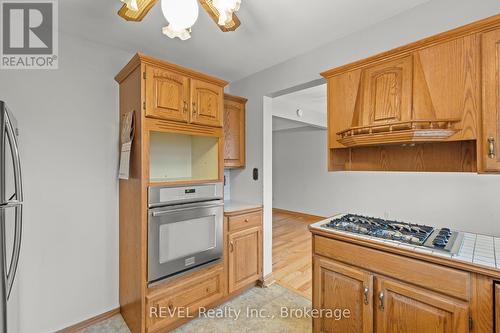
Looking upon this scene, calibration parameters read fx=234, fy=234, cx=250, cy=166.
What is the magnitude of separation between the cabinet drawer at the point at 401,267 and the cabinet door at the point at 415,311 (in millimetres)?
48

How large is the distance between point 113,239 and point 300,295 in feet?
6.41

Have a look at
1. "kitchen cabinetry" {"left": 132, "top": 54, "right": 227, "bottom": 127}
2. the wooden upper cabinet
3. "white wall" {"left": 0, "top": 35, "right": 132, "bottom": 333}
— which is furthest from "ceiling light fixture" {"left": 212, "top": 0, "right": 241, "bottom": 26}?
"white wall" {"left": 0, "top": 35, "right": 132, "bottom": 333}

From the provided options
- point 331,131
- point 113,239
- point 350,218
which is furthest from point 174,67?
point 350,218

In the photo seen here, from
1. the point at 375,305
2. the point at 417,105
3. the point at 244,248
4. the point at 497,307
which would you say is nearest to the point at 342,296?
the point at 375,305

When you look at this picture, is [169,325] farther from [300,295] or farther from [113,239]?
[300,295]

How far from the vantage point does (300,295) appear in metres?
2.48

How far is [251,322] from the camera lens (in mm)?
2064

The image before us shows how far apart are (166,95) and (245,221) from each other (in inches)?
57.4

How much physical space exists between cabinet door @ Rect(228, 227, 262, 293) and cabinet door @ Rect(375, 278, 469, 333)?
1.34 meters

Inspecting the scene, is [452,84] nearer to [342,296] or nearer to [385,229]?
[385,229]

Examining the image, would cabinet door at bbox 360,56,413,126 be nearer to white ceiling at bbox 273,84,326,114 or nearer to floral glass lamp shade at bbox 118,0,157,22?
floral glass lamp shade at bbox 118,0,157,22

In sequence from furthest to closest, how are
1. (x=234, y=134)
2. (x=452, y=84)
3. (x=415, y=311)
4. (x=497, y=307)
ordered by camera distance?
(x=234, y=134), (x=452, y=84), (x=415, y=311), (x=497, y=307)

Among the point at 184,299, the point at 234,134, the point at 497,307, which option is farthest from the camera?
the point at 234,134

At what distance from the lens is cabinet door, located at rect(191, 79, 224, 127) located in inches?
81.8
